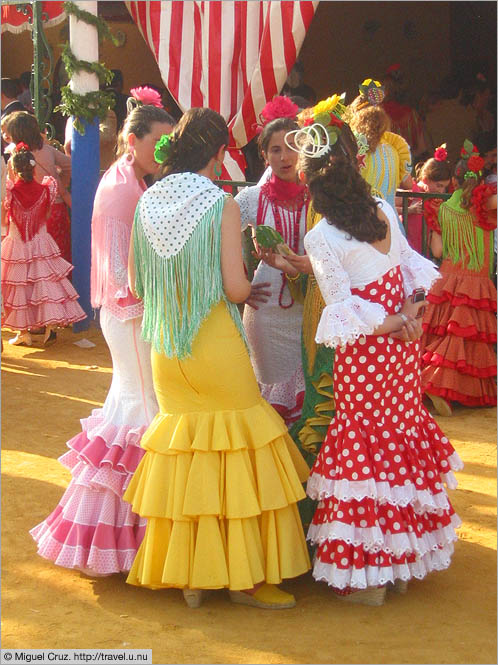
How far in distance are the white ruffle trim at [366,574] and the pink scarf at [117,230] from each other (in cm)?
138

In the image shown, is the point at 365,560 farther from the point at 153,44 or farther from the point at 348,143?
the point at 153,44

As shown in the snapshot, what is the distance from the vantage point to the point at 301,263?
13.1 feet

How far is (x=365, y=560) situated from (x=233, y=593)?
58 centimetres

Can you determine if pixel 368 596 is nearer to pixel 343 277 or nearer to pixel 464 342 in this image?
pixel 343 277

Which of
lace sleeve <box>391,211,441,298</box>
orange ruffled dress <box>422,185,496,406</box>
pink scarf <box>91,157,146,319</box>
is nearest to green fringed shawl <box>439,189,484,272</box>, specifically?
orange ruffled dress <box>422,185,496,406</box>

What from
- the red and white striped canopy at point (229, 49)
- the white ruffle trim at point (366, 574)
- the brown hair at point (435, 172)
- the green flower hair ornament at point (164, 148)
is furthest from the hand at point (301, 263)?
the red and white striped canopy at point (229, 49)

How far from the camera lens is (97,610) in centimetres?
398

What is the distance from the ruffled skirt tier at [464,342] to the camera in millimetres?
6750

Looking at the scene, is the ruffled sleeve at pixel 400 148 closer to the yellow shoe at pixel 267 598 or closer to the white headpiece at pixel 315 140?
the white headpiece at pixel 315 140

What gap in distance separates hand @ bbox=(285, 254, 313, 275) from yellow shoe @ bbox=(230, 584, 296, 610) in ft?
4.37

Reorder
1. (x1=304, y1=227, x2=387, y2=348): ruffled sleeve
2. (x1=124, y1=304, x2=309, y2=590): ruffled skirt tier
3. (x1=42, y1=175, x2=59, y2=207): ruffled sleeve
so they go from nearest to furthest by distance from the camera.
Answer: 1. (x1=304, y1=227, x2=387, y2=348): ruffled sleeve
2. (x1=124, y1=304, x2=309, y2=590): ruffled skirt tier
3. (x1=42, y1=175, x2=59, y2=207): ruffled sleeve

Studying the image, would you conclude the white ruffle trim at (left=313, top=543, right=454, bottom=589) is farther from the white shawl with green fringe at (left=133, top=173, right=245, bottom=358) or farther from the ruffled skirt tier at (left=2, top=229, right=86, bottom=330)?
the ruffled skirt tier at (left=2, top=229, right=86, bottom=330)

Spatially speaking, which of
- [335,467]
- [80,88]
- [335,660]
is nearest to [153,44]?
[80,88]

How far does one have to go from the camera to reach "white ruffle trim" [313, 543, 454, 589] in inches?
151
